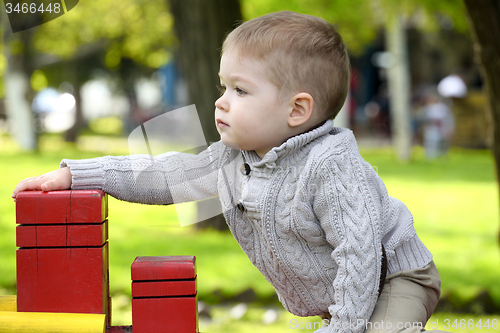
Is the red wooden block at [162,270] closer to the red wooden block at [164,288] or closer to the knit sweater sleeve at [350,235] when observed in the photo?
the red wooden block at [164,288]

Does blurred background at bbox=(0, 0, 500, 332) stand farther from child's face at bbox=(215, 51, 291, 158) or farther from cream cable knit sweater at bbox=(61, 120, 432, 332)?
child's face at bbox=(215, 51, 291, 158)

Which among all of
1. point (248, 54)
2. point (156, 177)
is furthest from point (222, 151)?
point (248, 54)

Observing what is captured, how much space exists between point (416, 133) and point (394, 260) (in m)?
15.9

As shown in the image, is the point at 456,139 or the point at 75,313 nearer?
the point at 75,313

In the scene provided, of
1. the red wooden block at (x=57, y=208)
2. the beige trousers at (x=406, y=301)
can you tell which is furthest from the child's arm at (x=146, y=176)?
the beige trousers at (x=406, y=301)

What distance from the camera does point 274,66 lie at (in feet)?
5.38

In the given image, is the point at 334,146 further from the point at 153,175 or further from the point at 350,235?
the point at 153,175

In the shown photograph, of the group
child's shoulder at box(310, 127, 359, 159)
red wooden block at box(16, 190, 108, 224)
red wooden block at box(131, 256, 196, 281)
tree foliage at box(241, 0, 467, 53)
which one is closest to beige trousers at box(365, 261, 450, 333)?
child's shoulder at box(310, 127, 359, 159)

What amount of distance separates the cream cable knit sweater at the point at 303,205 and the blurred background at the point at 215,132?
0.44 metres

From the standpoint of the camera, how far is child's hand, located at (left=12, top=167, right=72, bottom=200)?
1.63 meters

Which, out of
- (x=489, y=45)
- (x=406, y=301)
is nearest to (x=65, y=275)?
(x=406, y=301)

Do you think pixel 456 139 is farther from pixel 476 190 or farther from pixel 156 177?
pixel 156 177

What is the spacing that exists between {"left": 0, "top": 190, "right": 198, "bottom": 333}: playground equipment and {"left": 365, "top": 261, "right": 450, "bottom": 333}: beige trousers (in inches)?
23.6

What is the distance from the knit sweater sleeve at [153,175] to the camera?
1.71 metres
